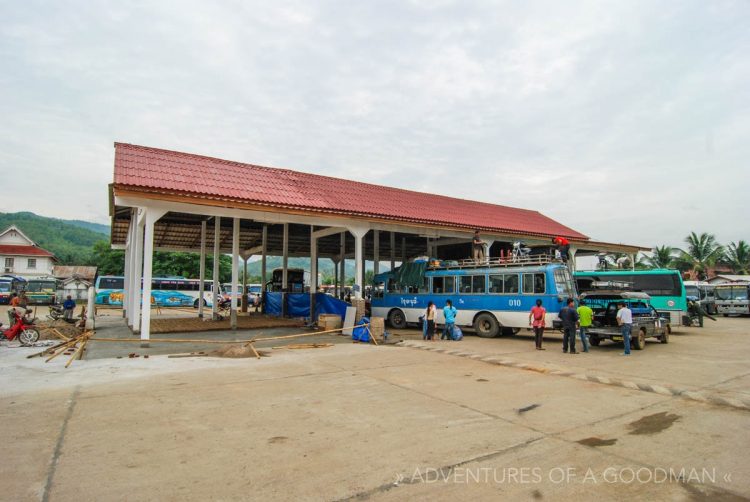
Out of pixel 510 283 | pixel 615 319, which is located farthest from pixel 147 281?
pixel 615 319

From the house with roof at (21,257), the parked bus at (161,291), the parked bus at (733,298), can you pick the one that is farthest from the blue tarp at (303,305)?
the house with roof at (21,257)

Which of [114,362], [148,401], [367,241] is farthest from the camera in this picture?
[367,241]

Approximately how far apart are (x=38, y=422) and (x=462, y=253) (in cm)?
2397

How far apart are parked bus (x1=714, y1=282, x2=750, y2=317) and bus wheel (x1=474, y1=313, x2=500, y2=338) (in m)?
23.2

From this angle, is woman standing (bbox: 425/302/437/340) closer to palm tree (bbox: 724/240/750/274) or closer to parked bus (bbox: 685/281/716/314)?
parked bus (bbox: 685/281/716/314)

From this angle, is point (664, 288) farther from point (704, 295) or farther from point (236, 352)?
point (236, 352)

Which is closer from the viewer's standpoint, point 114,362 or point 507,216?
point 114,362

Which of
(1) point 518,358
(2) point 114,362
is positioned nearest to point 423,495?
(1) point 518,358

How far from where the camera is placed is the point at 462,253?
2741 cm

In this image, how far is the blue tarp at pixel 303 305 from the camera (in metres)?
17.3

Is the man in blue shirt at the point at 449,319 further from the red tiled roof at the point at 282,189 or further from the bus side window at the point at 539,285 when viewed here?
the red tiled roof at the point at 282,189

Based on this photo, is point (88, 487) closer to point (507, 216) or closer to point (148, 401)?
point (148, 401)

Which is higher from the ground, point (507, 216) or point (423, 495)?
point (507, 216)

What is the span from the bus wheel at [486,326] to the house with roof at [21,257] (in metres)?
54.4
